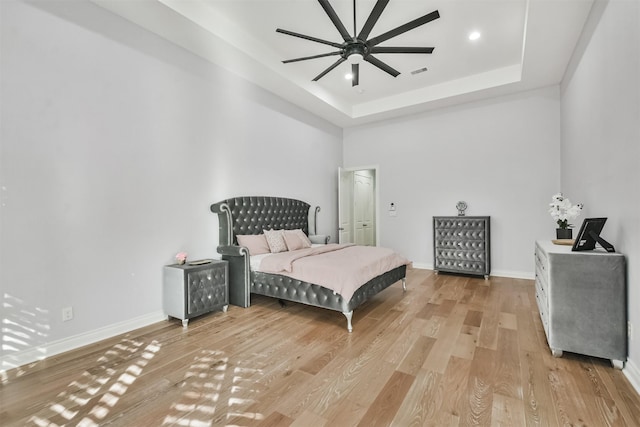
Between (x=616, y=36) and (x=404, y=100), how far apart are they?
3.59 meters

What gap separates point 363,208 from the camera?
7.84 m

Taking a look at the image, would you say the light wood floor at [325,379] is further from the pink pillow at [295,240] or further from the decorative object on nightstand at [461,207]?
the decorative object on nightstand at [461,207]

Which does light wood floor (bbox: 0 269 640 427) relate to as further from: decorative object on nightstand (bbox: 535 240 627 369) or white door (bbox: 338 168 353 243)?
white door (bbox: 338 168 353 243)

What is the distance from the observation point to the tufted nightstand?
10.6 feet

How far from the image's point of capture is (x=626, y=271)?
2.19 meters

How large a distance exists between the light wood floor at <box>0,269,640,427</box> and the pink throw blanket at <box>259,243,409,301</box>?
48cm

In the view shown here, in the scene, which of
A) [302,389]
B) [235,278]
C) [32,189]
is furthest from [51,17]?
[302,389]

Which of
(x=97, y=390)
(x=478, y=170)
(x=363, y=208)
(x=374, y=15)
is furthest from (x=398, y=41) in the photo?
(x=97, y=390)

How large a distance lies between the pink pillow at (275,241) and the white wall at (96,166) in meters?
0.76

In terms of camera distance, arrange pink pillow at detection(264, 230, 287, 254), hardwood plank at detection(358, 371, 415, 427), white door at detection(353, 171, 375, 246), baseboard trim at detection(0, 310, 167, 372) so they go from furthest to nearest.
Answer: white door at detection(353, 171, 375, 246), pink pillow at detection(264, 230, 287, 254), baseboard trim at detection(0, 310, 167, 372), hardwood plank at detection(358, 371, 415, 427)

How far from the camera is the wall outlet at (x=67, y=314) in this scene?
2.66 meters

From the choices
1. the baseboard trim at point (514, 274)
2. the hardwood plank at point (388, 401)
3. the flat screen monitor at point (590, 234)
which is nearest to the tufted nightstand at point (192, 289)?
the hardwood plank at point (388, 401)

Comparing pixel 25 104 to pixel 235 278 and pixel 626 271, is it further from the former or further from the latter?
pixel 626 271

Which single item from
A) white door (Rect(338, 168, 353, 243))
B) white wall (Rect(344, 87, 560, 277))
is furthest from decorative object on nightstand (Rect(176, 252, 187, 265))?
white wall (Rect(344, 87, 560, 277))
